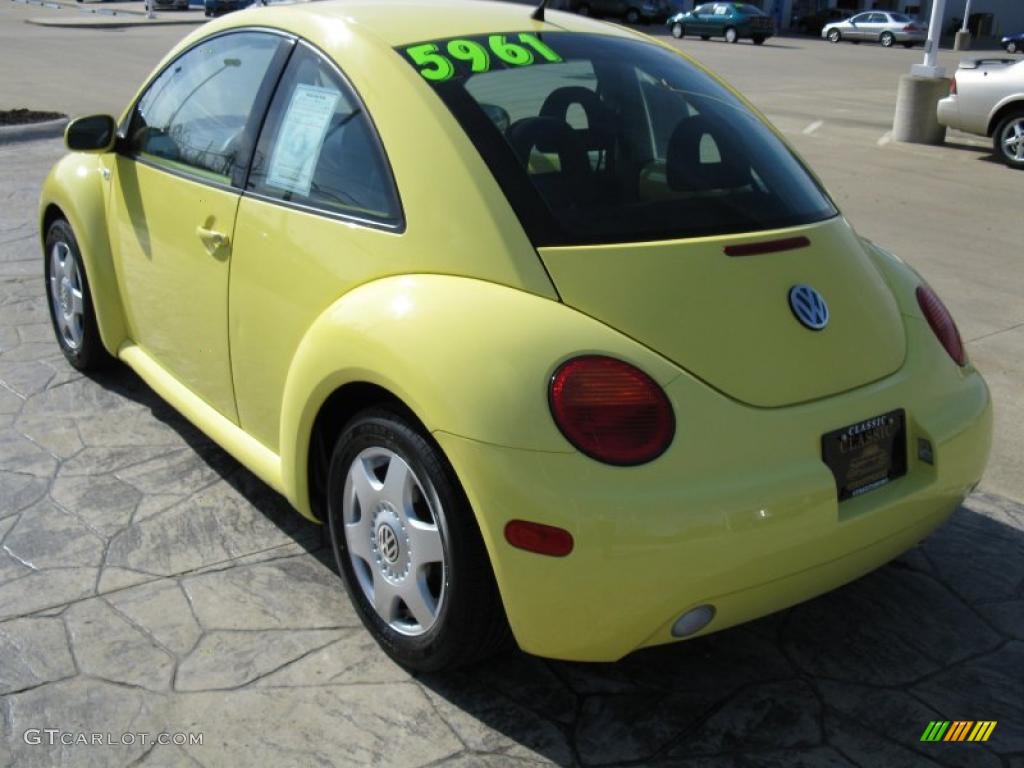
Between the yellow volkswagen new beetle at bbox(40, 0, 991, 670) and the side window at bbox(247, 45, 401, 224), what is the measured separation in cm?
1

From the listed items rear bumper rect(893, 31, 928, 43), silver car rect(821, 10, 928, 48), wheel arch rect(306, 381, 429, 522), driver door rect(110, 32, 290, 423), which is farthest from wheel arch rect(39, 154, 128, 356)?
rear bumper rect(893, 31, 928, 43)

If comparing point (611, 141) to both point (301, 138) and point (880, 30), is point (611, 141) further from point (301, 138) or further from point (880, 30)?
point (880, 30)

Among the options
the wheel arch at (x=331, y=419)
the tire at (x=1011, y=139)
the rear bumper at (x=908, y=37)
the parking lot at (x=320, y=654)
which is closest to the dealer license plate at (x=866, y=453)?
the parking lot at (x=320, y=654)

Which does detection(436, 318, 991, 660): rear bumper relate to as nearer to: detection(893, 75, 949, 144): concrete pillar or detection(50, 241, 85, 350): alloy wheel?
detection(50, 241, 85, 350): alloy wheel

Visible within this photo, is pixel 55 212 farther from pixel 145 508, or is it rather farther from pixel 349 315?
pixel 349 315

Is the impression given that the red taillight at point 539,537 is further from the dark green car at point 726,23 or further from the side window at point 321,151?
the dark green car at point 726,23

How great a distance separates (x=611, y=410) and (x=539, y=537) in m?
0.33

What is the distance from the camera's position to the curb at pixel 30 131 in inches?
427

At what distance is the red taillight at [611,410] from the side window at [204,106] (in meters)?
1.54

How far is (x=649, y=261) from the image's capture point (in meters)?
2.77

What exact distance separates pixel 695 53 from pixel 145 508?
3037 centimetres

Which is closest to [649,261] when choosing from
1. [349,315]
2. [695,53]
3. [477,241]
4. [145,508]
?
[477,241]

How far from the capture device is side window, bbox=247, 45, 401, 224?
302 cm

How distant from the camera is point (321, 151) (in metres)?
3.20
